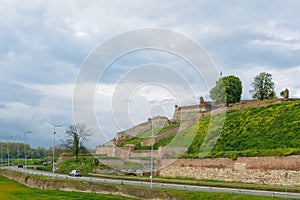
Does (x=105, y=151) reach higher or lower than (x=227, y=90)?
lower

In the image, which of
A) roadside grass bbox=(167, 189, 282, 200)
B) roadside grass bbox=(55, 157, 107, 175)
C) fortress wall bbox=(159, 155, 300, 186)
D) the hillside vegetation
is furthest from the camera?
roadside grass bbox=(55, 157, 107, 175)

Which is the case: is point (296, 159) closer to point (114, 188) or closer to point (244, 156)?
point (244, 156)

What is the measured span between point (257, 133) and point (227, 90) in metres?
49.9

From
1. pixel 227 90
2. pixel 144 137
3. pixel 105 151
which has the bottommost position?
pixel 105 151

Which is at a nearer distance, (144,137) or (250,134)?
(250,134)

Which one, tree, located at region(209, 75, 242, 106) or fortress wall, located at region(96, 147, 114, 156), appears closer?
fortress wall, located at region(96, 147, 114, 156)

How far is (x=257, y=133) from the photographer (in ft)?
195

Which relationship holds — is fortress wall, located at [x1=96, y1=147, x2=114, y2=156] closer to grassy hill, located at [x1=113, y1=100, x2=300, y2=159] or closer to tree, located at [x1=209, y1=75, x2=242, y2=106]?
grassy hill, located at [x1=113, y1=100, x2=300, y2=159]

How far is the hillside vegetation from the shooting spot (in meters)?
51.2

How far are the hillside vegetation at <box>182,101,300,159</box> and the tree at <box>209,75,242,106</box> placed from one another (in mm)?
32094

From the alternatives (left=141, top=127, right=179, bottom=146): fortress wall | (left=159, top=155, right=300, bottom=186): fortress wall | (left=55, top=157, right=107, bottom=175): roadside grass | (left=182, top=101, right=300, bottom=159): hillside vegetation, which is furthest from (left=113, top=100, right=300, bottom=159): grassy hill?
(left=55, top=157, right=107, bottom=175): roadside grass

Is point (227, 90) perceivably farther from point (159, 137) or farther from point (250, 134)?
point (250, 134)

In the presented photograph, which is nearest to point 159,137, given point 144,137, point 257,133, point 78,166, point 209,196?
point 144,137

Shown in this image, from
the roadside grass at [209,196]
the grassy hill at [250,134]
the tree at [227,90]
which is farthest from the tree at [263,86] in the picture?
the roadside grass at [209,196]
